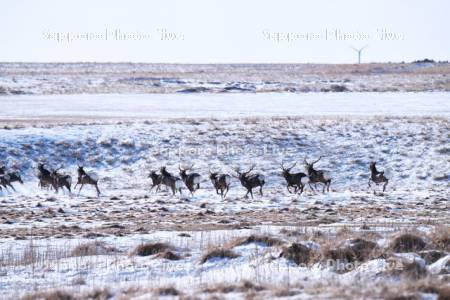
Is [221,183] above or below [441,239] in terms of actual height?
below

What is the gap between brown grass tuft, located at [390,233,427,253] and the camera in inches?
527

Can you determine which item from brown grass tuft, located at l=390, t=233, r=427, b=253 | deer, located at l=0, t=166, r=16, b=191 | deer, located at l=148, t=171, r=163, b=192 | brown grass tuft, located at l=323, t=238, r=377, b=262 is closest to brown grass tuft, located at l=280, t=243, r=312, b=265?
brown grass tuft, located at l=323, t=238, r=377, b=262

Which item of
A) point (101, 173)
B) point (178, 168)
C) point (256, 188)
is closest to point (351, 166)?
point (256, 188)

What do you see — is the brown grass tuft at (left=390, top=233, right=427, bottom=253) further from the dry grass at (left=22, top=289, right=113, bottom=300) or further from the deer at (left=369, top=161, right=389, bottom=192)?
the deer at (left=369, top=161, right=389, bottom=192)

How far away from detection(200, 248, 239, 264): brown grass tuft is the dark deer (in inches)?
530

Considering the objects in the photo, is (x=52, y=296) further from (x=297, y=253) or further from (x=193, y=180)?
(x=193, y=180)

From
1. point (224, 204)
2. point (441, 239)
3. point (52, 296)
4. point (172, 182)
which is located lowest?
point (224, 204)

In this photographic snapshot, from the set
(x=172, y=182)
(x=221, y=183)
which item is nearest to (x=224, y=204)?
(x=221, y=183)

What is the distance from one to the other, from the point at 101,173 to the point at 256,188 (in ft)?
18.0

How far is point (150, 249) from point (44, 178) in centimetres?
1279

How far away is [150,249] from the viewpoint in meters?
14.0

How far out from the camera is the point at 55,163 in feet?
95.9

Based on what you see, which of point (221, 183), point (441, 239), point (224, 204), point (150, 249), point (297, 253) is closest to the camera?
point (297, 253)

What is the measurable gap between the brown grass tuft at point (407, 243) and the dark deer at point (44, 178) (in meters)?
14.6
